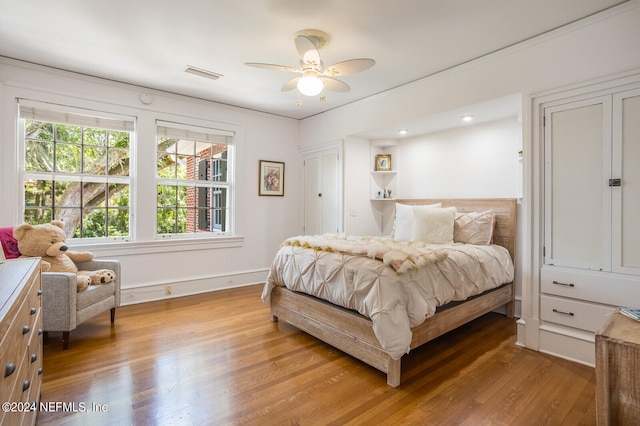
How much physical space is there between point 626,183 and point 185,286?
180 inches

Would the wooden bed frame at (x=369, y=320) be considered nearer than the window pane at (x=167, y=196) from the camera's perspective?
Yes

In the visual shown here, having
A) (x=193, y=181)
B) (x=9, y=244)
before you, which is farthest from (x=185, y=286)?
(x=9, y=244)

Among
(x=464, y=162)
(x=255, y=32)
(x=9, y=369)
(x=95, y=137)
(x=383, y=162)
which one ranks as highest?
(x=255, y=32)

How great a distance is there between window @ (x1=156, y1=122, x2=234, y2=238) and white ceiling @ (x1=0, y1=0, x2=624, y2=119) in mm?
882

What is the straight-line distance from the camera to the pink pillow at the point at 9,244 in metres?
2.62

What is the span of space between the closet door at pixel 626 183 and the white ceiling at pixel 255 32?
744 mm

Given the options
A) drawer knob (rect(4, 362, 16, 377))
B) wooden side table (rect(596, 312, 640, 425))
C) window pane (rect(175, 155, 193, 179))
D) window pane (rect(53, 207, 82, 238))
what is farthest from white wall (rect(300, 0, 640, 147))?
window pane (rect(53, 207, 82, 238))

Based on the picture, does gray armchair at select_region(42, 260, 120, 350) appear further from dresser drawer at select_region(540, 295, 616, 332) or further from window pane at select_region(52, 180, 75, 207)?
dresser drawer at select_region(540, 295, 616, 332)

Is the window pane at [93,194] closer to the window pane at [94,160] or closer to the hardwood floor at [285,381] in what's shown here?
the window pane at [94,160]

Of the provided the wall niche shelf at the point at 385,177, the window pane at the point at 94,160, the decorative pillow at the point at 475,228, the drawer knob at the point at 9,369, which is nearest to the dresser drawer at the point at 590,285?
the decorative pillow at the point at 475,228

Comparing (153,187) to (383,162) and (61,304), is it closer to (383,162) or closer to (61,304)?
Answer: (61,304)

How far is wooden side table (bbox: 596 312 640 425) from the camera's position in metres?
1.11

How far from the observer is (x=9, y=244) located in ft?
8.69

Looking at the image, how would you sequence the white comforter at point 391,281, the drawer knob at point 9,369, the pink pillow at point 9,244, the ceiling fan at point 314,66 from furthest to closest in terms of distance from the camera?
1. the pink pillow at point 9,244
2. the ceiling fan at point 314,66
3. the white comforter at point 391,281
4. the drawer knob at point 9,369
